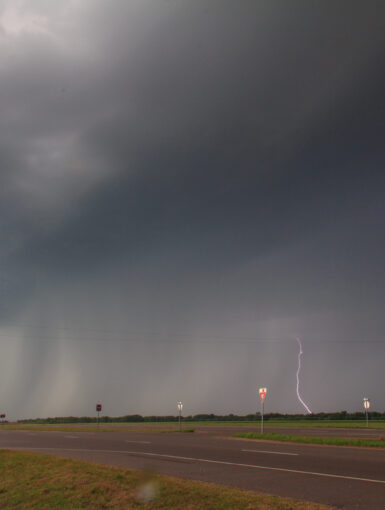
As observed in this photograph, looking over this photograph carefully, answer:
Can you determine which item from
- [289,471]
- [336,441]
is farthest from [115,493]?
[336,441]

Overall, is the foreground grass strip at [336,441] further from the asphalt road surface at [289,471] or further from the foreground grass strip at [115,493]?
the foreground grass strip at [115,493]

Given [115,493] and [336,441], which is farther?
[336,441]

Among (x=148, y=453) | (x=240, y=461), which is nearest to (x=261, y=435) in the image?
(x=148, y=453)

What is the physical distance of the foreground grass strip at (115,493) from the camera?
338 inches

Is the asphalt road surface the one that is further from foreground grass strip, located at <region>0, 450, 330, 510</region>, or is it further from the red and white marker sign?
the red and white marker sign

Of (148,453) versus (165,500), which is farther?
(148,453)

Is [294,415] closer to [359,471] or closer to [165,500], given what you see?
[359,471]

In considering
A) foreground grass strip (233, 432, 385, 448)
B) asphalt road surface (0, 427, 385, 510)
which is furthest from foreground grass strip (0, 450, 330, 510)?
foreground grass strip (233, 432, 385, 448)

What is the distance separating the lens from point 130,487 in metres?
10.3

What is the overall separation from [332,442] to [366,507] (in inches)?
741

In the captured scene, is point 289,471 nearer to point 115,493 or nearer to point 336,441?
point 115,493

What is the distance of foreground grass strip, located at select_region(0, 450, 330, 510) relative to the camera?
8578 millimetres

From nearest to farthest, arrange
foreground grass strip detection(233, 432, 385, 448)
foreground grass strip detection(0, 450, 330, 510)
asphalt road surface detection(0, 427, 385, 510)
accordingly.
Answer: foreground grass strip detection(0, 450, 330, 510) → asphalt road surface detection(0, 427, 385, 510) → foreground grass strip detection(233, 432, 385, 448)

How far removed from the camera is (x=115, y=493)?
9.74m
